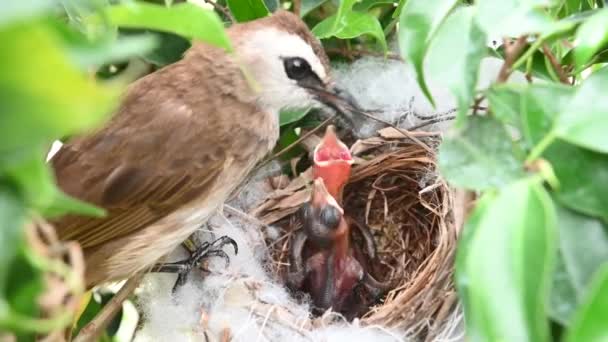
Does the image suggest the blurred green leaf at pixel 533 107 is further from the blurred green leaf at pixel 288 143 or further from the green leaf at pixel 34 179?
the blurred green leaf at pixel 288 143

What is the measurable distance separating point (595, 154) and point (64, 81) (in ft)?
1.65

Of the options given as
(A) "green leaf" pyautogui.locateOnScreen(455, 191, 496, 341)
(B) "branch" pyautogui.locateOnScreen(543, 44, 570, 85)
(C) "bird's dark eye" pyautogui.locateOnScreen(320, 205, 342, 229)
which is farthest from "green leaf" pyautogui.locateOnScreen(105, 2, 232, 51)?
(C) "bird's dark eye" pyautogui.locateOnScreen(320, 205, 342, 229)

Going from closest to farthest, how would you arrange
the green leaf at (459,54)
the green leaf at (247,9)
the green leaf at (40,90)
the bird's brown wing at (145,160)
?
the green leaf at (40,90) → the green leaf at (459,54) → the bird's brown wing at (145,160) → the green leaf at (247,9)

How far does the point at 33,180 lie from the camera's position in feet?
1.63

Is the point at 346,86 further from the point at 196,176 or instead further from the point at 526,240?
the point at 526,240

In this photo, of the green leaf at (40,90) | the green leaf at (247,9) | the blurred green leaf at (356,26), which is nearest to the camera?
the green leaf at (40,90)

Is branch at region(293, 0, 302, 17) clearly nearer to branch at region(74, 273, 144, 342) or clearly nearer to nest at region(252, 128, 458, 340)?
nest at region(252, 128, 458, 340)

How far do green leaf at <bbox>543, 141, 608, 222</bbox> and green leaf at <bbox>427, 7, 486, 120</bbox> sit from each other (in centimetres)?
9

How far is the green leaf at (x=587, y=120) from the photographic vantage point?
2.31ft

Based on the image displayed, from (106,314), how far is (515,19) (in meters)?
0.80

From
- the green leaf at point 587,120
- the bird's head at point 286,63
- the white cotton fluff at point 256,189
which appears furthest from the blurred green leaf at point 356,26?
the green leaf at point 587,120

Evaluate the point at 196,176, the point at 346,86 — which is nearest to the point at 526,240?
the point at 196,176

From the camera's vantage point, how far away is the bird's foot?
4.83ft

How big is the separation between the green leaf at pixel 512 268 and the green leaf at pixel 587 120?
0.08 m
